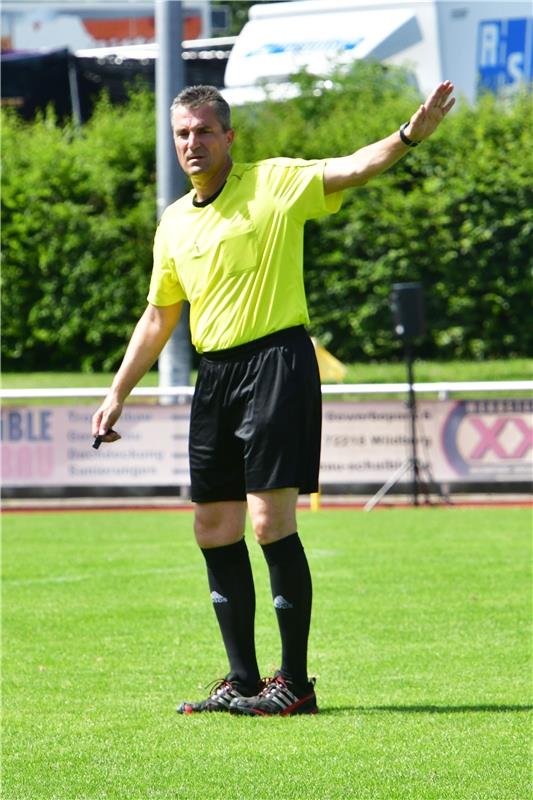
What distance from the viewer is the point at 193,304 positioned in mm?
5816

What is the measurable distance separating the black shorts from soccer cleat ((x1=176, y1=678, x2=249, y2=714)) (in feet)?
2.31

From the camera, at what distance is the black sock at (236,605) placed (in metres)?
5.90

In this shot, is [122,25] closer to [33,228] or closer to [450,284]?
[33,228]

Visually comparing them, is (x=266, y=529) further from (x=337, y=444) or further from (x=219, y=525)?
(x=337, y=444)

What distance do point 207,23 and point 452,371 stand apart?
14967 mm

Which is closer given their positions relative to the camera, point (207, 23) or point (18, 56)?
point (18, 56)

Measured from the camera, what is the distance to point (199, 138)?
18.8 ft

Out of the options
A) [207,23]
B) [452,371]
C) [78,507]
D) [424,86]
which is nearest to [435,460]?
[78,507]

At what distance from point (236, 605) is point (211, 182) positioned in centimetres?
160

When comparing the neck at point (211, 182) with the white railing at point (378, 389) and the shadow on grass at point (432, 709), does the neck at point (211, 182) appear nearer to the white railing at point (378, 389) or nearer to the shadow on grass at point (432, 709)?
the shadow on grass at point (432, 709)

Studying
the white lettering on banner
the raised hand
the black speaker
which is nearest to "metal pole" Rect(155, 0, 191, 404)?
the white lettering on banner

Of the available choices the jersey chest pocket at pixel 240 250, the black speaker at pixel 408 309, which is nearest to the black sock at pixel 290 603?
the jersey chest pocket at pixel 240 250

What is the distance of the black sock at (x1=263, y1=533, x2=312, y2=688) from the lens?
575cm

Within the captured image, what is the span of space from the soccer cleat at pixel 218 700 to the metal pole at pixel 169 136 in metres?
10.9
